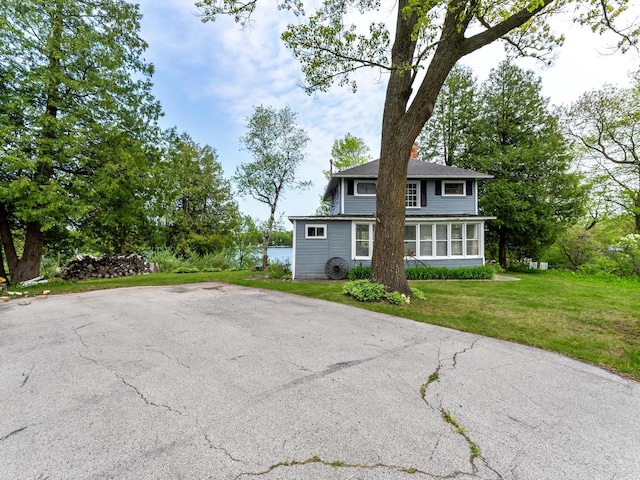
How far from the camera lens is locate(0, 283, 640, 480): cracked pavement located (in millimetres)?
1789

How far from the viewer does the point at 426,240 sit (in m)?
13.3

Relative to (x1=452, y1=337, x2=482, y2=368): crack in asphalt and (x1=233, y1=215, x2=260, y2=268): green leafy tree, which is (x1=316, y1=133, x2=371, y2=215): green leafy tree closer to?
(x1=233, y1=215, x2=260, y2=268): green leafy tree

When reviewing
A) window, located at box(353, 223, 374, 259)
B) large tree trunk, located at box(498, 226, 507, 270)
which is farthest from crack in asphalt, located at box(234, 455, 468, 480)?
large tree trunk, located at box(498, 226, 507, 270)

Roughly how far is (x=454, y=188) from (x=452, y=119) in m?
7.68

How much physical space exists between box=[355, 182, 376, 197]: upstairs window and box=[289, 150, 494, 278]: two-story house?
5cm

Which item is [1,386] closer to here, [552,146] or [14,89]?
[14,89]

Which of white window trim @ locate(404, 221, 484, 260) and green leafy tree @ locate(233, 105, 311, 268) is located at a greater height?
green leafy tree @ locate(233, 105, 311, 268)

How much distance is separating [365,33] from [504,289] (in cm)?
904

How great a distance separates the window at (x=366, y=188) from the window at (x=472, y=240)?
5059 mm

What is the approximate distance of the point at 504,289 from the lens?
948 centimetres

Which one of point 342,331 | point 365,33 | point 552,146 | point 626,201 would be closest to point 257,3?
point 365,33

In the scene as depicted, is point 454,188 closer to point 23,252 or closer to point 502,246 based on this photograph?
point 502,246

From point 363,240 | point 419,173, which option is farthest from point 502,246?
point 363,240

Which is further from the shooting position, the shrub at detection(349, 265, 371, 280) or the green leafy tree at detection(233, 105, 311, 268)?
the green leafy tree at detection(233, 105, 311, 268)
